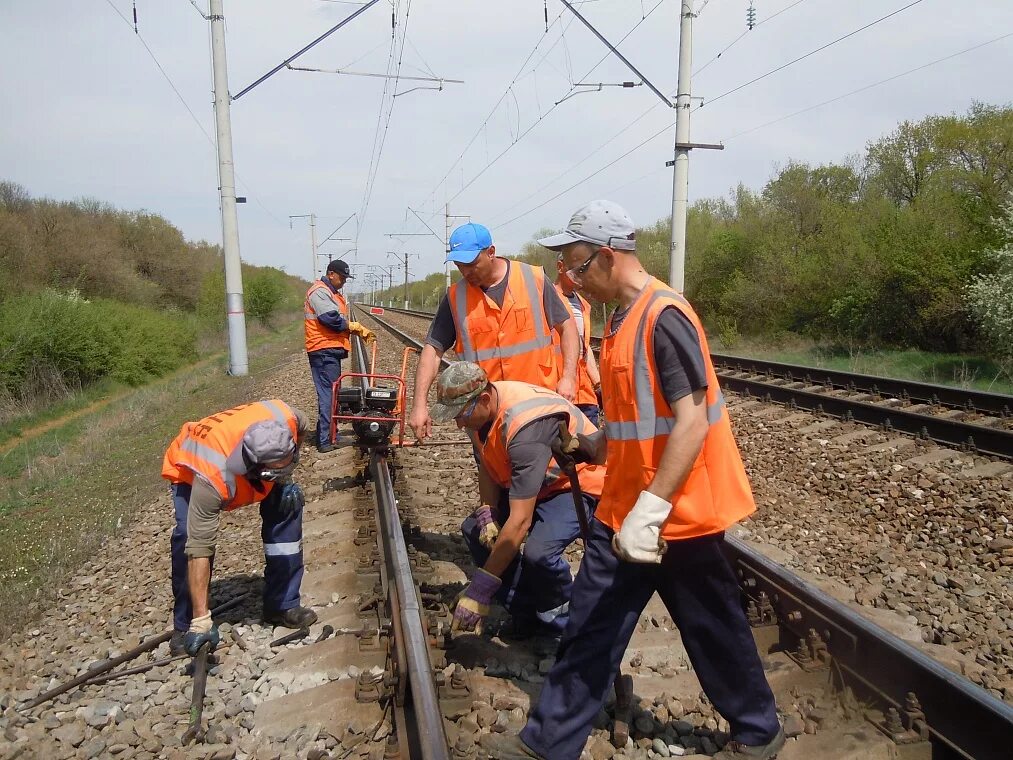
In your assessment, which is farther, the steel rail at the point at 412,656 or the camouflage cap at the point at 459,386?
the camouflage cap at the point at 459,386

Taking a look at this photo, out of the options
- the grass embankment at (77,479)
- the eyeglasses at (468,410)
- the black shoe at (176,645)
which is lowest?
the grass embankment at (77,479)

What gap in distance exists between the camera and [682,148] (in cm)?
1355

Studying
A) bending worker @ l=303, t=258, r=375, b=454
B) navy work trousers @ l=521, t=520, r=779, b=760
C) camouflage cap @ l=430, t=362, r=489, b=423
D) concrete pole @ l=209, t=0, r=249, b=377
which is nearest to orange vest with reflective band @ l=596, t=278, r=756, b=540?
navy work trousers @ l=521, t=520, r=779, b=760

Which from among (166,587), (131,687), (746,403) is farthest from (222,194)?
(131,687)

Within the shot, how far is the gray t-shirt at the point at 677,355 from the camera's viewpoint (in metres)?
2.24

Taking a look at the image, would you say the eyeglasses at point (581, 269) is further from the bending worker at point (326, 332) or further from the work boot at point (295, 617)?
the bending worker at point (326, 332)

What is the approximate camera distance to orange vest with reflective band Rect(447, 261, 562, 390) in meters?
4.29

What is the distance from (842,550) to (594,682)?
9.76 ft

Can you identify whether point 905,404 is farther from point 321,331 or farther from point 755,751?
point 755,751

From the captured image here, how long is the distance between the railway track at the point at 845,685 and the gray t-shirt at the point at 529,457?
2.44 feet

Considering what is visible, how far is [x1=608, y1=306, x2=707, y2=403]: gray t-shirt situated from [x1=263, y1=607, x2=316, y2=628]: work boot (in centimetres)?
246

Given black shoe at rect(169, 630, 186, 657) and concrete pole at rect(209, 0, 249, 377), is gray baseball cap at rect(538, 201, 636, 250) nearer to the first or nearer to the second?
black shoe at rect(169, 630, 186, 657)

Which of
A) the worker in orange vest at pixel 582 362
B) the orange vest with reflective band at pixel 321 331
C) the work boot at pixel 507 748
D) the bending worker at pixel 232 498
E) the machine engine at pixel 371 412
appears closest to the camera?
the work boot at pixel 507 748

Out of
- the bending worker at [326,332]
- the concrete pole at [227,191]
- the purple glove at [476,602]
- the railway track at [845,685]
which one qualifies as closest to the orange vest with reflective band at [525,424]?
the purple glove at [476,602]
